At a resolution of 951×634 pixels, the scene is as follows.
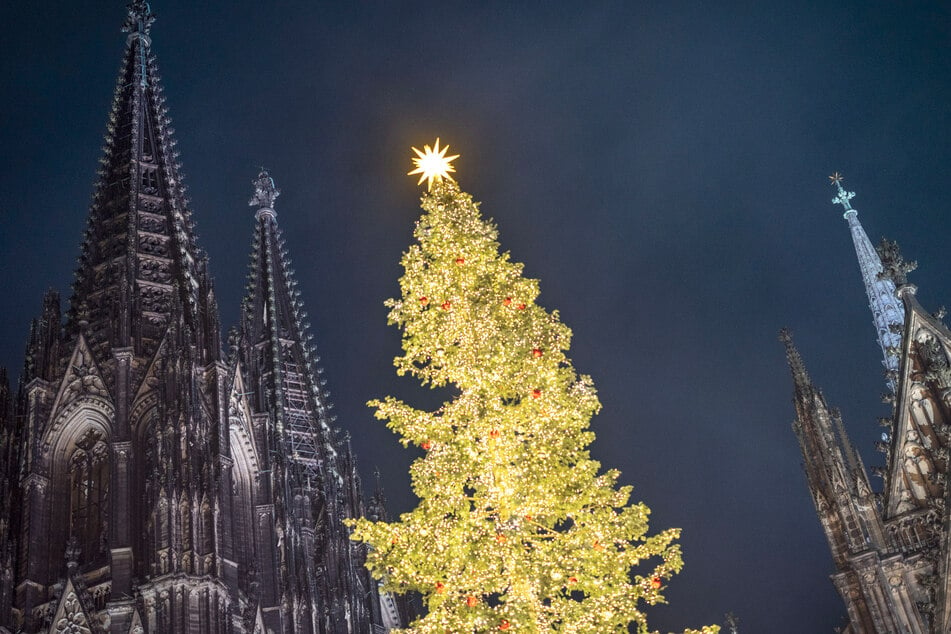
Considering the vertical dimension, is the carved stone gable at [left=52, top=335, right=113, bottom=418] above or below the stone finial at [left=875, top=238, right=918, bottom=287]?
above

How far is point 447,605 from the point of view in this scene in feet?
45.8

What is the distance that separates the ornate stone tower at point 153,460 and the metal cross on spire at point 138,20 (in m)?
0.12

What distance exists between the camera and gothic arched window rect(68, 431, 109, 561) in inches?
1323

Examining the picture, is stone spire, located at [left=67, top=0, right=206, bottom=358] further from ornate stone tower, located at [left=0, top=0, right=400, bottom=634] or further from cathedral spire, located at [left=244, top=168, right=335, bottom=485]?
cathedral spire, located at [left=244, top=168, right=335, bottom=485]

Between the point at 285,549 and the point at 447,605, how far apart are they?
2588cm

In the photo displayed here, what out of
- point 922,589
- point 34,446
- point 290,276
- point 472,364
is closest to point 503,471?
point 472,364

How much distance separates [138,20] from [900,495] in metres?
41.6

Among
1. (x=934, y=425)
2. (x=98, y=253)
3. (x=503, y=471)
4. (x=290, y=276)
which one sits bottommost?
(x=503, y=471)

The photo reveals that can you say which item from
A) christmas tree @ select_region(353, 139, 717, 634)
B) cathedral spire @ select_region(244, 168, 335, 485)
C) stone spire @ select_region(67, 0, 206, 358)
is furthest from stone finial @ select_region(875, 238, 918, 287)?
cathedral spire @ select_region(244, 168, 335, 485)

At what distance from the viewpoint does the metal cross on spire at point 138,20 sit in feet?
161

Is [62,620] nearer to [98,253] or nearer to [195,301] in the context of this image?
[195,301]

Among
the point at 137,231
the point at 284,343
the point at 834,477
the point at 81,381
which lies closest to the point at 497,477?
the point at 834,477

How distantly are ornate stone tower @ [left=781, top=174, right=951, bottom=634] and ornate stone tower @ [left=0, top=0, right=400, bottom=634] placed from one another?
17638 mm

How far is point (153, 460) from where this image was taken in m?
32.2
